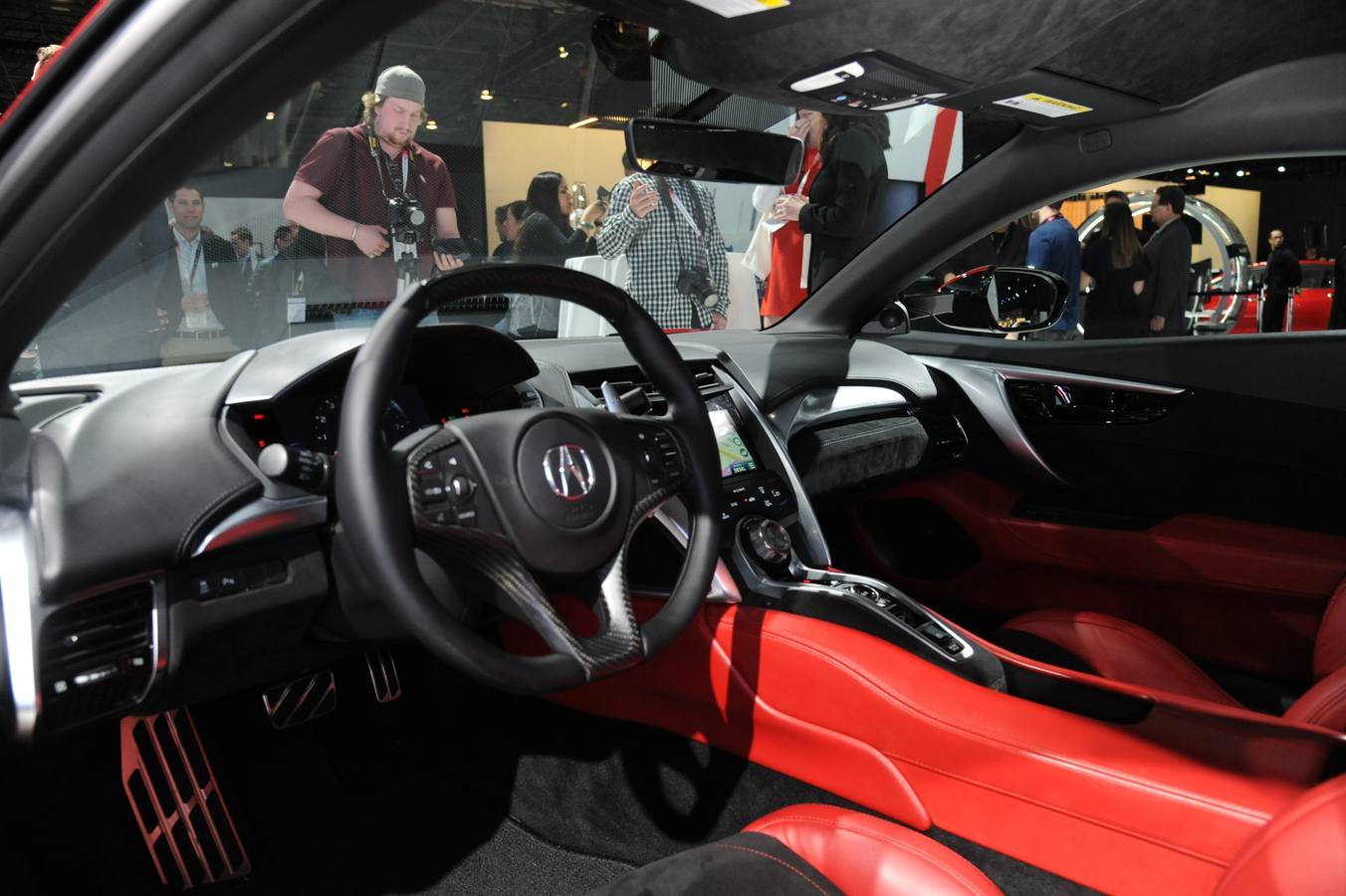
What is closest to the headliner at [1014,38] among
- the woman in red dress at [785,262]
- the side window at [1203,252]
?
the side window at [1203,252]

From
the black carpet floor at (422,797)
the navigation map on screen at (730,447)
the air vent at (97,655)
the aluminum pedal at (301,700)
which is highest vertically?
the navigation map on screen at (730,447)

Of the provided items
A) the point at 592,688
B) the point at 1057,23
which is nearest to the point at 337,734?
the point at 592,688

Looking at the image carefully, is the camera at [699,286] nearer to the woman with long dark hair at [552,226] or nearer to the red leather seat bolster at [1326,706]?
the woman with long dark hair at [552,226]

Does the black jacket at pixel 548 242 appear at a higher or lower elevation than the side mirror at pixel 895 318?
higher

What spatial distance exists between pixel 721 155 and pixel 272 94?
1.26m

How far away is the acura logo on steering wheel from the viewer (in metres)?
1.27

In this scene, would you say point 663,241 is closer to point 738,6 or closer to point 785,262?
point 785,262

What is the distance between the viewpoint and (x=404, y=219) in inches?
97.8

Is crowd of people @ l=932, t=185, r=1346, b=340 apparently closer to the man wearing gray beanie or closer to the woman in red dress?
the woman in red dress

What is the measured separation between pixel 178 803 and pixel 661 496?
1.12m

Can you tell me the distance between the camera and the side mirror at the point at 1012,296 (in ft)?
8.80

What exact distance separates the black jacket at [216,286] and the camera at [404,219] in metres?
0.46

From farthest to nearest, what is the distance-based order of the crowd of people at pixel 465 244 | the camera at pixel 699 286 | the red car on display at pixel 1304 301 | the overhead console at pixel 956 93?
1. the red car on display at pixel 1304 301
2. the camera at pixel 699 286
3. the crowd of people at pixel 465 244
4. the overhead console at pixel 956 93

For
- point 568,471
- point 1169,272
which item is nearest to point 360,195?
point 568,471
